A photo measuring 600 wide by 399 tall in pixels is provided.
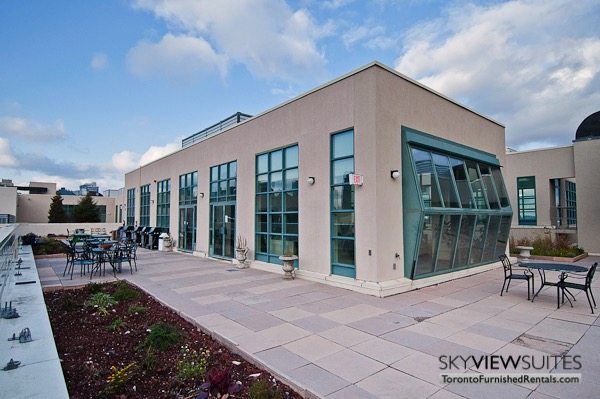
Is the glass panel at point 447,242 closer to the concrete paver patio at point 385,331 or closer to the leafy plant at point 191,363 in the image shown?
the concrete paver patio at point 385,331

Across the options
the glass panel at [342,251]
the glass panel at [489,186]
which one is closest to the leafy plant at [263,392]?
the glass panel at [342,251]

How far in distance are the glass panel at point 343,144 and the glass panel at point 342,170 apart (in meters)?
0.16

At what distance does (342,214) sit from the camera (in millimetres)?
8344

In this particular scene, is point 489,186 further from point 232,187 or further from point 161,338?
point 161,338

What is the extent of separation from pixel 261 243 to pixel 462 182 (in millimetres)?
6930

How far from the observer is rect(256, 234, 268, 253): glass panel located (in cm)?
1098

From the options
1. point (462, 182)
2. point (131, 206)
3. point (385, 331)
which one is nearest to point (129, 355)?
point (385, 331)

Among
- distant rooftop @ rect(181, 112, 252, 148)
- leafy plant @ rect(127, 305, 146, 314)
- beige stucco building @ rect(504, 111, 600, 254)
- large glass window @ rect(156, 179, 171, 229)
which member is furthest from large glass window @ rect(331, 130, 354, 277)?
large glass window @ rect(156, 179, 171, 229)

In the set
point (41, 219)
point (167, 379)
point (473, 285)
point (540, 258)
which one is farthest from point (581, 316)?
point (41, 219)

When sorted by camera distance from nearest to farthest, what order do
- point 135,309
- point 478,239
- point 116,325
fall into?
1. point 116,325
2. point 135,309
3. point 478,239

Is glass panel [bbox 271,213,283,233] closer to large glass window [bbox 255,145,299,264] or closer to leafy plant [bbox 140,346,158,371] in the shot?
large glass window [bbox 255,145,299,264]

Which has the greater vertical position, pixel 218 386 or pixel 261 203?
pixel 261 203

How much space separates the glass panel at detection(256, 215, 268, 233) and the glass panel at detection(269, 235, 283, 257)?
468mm

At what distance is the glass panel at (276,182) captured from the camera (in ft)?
34.3
